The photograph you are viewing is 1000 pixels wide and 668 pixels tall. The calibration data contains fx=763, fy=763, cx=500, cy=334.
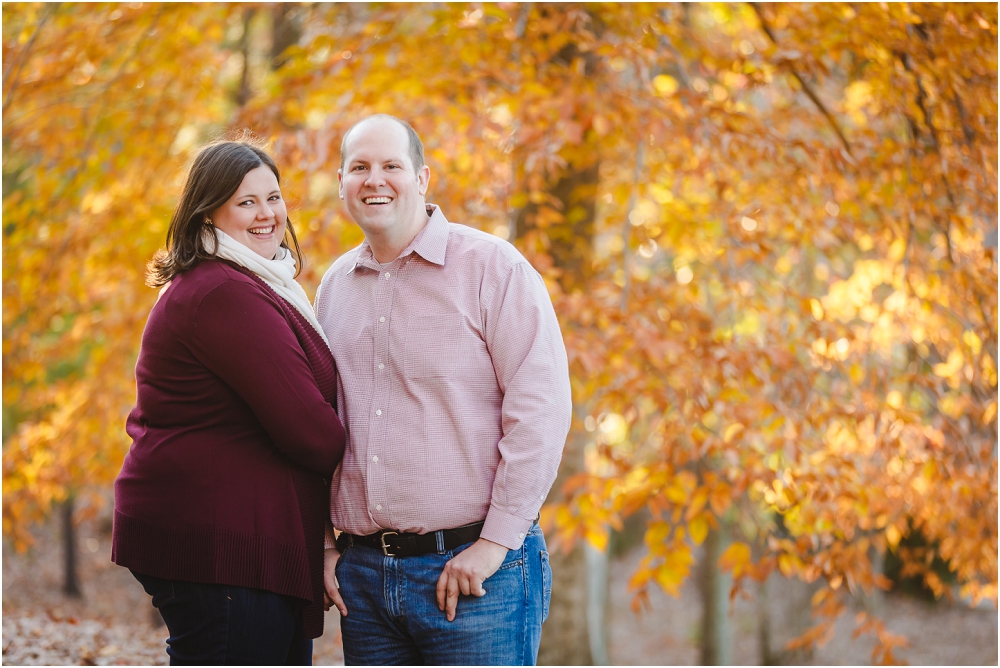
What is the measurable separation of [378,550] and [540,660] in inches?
156

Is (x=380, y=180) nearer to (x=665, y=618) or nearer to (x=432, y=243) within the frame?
(x=432, y=243)

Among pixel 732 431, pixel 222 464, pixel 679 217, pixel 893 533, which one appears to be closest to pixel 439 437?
pixel 222 464

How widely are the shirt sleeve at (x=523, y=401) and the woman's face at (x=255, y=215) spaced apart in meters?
0.70

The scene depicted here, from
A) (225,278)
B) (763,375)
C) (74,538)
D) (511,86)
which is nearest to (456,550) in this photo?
(225,278)

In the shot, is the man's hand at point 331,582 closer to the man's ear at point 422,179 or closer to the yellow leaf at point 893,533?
the man's ear at point 422,179

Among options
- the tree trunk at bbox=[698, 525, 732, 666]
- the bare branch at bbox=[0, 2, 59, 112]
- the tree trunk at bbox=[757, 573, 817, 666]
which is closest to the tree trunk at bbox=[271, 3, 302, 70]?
the bare branch at bbox=[0, 2, 59, 112]

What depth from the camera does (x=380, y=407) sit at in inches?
87.3

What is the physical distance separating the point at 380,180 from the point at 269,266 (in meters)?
0.41

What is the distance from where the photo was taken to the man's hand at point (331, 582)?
2250mm

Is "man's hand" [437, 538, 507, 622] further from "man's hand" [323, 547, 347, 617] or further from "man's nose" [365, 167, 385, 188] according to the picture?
"man's nose" [365, 167, 385, 188]

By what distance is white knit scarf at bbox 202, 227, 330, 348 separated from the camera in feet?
7.14

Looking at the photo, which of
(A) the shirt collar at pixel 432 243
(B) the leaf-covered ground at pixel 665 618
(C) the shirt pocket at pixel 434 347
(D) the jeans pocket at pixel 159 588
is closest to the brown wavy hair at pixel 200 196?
(A) the shirt collar at pixel 432 243

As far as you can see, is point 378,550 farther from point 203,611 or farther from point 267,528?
point 203,611

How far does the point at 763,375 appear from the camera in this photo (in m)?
4.17
